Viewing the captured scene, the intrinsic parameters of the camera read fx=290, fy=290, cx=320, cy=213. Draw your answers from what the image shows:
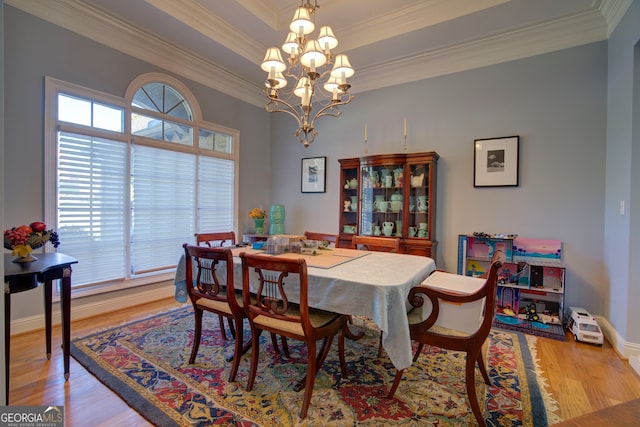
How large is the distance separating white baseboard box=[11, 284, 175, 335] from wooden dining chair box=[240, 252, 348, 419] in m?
2.24

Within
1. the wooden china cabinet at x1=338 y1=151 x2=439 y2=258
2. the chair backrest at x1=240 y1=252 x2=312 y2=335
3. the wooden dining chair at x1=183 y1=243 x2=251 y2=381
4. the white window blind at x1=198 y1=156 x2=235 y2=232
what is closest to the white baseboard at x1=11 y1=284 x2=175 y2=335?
the white window blind at x1=198 y1=156 x2=235 y2=232

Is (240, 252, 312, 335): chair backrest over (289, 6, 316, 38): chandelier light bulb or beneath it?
beneath

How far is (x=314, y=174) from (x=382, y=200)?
1.30m

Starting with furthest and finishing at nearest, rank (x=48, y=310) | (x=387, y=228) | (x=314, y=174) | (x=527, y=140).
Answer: (x=314, y=174) → (x=387, y=228) → (x=527, y=140) → (x=48, y=310)

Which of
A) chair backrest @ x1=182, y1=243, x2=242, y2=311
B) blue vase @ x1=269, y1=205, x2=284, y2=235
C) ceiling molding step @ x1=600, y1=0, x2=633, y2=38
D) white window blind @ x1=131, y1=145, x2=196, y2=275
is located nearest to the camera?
chair backrest @ x1=182, y1=243, x2=242, y2=311

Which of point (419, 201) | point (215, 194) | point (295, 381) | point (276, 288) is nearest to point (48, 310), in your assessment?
point (276, 288)

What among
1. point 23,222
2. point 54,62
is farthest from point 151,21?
point 23,222

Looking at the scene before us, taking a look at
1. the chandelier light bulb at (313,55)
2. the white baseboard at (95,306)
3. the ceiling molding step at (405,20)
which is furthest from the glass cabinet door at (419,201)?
the white baseboard at (95,306)

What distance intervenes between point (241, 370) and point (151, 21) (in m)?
3.58

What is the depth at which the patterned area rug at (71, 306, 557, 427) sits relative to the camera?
5.46 ft

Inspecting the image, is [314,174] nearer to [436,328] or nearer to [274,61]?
[274,61]

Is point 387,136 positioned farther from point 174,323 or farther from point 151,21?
point 174,323

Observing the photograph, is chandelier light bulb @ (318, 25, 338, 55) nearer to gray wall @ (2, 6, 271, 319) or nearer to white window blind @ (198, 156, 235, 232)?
gray wall @ (2, 6, 271, 319)

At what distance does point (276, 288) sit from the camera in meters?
1.88
